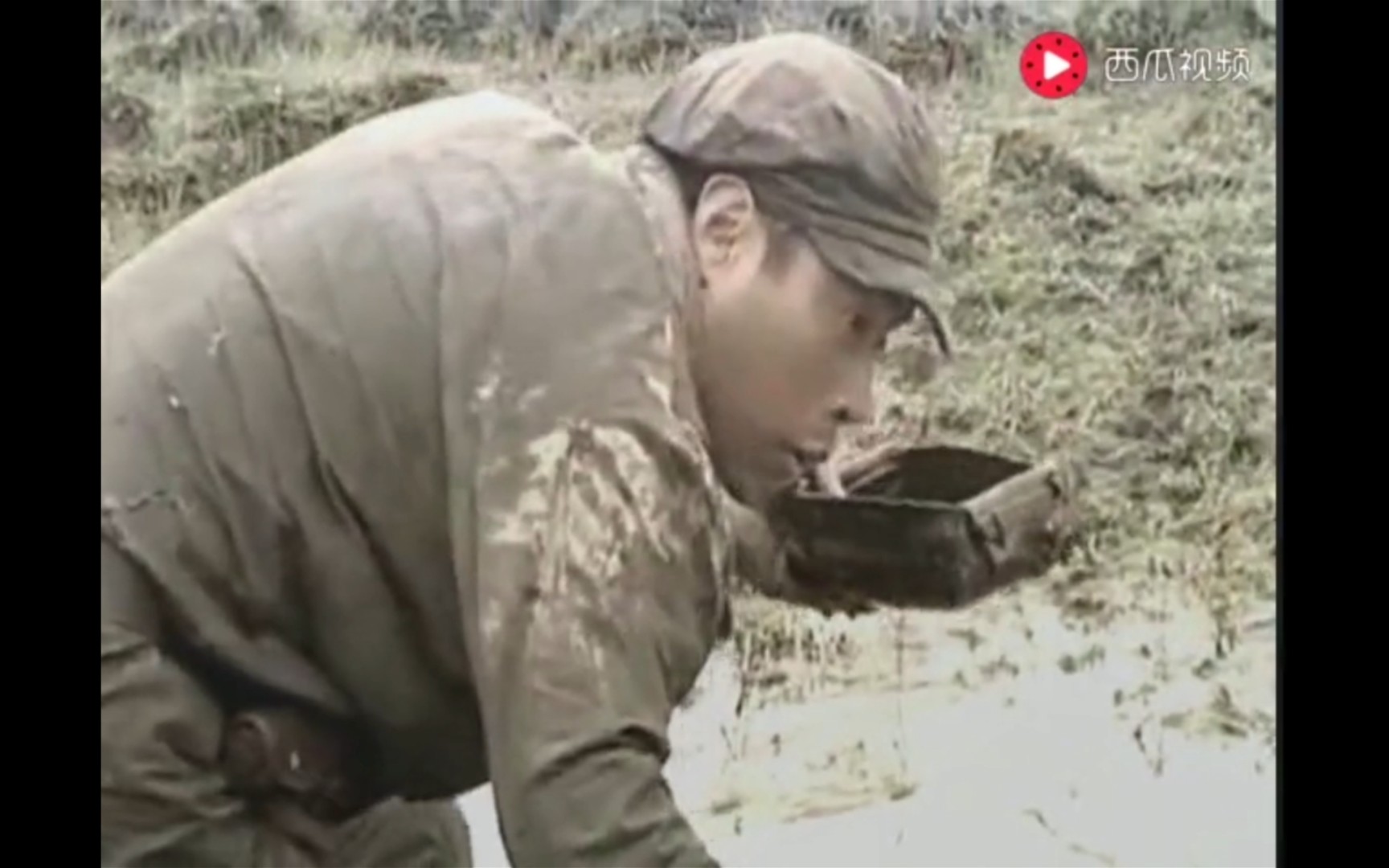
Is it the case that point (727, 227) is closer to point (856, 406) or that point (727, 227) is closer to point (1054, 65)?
point (856, 406)

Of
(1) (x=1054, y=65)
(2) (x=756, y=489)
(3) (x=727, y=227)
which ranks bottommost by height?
(2) (x=756, y=489)

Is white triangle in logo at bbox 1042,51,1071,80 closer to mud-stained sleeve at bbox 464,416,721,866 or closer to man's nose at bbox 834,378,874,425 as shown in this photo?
man's nose at bbox 834,378,874,425

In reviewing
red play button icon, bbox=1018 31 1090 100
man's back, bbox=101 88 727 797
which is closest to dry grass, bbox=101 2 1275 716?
red play button icon, bbox=1018 31 1090 100

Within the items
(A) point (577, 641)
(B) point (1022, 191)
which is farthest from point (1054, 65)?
(A) point (577, 641)

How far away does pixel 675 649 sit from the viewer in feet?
6.93

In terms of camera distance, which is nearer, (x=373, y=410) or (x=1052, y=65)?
(x=373, y=410)

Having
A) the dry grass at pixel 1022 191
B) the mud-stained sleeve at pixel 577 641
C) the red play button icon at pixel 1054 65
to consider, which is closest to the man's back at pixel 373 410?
the mud-stained sleeve at pixel 577 641

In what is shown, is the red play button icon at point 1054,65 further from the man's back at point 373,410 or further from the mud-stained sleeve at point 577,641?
the mud-stained sleeve at point 577,641

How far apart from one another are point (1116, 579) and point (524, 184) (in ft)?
2.32

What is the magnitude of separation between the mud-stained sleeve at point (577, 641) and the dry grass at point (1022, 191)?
15 cm

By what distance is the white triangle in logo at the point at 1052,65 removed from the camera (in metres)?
2.24

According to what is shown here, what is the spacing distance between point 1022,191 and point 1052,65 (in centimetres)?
13

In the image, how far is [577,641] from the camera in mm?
2061
